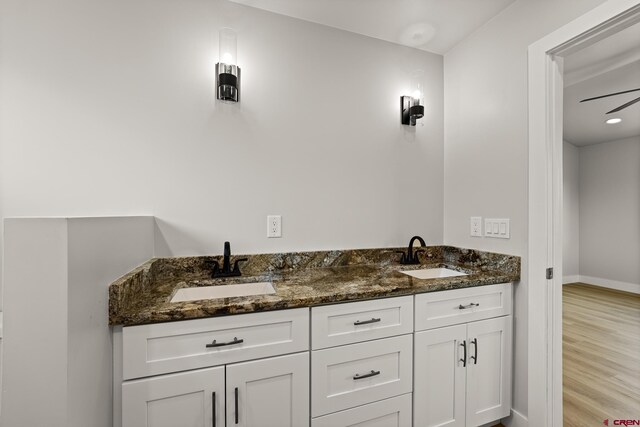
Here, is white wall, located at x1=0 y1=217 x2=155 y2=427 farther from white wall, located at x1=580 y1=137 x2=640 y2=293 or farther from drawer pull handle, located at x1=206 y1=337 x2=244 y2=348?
white wall, located at x1=580 y1=137 x2=640 y2=293

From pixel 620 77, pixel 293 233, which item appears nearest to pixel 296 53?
pixel 293 233

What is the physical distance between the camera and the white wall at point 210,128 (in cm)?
139

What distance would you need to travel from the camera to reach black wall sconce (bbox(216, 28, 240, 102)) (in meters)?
1.57

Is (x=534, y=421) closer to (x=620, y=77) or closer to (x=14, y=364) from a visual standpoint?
(x=14, y=364)

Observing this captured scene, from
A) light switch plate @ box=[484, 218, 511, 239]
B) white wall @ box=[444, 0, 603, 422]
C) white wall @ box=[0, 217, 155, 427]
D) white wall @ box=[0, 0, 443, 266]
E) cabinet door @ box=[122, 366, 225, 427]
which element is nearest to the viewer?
white wall @ box=[0, 217, 155, 427]

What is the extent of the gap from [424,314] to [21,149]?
6.71ft

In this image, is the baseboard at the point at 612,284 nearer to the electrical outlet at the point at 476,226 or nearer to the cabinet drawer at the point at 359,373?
the electrical outlet at the point at 476,226

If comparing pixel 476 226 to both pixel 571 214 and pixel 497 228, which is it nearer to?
pixel 497 228

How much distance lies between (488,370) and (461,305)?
1.37 ft

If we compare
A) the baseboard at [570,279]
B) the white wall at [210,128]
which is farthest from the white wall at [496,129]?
the baseboard at [570,279]

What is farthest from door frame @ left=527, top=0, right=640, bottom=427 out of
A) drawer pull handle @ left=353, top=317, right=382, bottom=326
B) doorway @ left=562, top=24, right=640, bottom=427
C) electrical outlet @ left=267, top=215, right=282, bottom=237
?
electrical outlet @ left=267, top=215, right=282, bottom=237

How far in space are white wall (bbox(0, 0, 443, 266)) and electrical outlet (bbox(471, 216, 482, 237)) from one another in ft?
0.89

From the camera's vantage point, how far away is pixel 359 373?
1297 millimetres

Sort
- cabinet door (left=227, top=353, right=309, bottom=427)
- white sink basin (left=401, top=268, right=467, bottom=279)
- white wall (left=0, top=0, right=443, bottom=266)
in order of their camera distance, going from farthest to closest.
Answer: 1. white sink basin (left=401, top=268, right=467, bottom=279)
2. white wall (left=0, top=0, right=443, bottom=266)
3. cabinet door (left=227, top=353, right=309, bottom=427)
